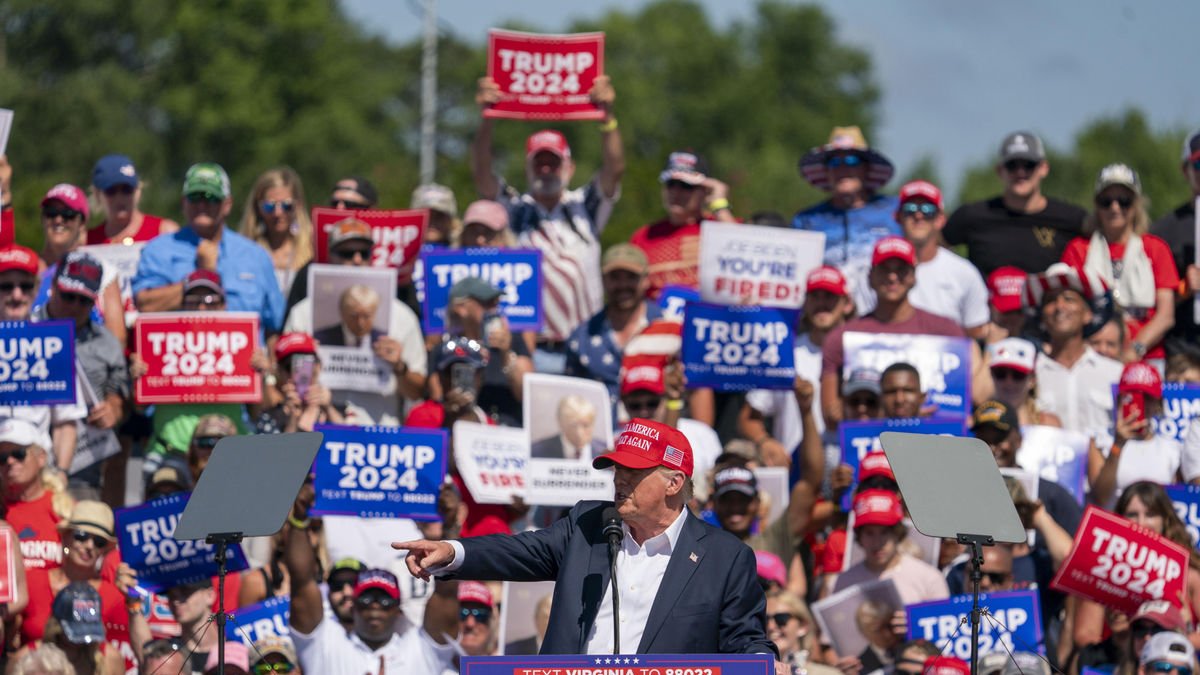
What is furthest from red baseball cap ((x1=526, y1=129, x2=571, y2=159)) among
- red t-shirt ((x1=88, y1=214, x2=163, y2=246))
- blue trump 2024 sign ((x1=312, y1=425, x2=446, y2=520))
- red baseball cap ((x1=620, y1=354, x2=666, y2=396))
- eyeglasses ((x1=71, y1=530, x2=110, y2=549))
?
eyeglasses ((x1=71, y1=530, x2=110, y2=549))

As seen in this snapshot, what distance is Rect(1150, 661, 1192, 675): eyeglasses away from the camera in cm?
1227

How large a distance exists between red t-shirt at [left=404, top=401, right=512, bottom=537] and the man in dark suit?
171 inches

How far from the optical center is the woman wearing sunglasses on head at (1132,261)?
16125mm

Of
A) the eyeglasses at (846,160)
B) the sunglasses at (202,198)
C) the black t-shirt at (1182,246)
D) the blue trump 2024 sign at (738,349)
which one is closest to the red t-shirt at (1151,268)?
the black t-shirt at (1182,246)

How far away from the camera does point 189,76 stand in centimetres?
5669

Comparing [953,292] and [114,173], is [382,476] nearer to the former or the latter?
[114,173]

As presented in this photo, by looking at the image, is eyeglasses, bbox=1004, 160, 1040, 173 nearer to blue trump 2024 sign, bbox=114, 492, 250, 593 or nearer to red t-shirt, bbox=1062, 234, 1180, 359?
red t-shirt, bbox=1062, 234, 1180, 359

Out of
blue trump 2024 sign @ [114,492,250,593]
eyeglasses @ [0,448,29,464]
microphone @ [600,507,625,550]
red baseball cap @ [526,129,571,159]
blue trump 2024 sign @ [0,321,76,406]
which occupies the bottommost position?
blue trump 2024 sign @ [114,492,250,593]

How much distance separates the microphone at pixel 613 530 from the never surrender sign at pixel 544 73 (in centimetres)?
727

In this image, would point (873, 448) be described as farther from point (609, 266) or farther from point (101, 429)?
point (101, 429)

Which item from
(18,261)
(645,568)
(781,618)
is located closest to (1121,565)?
(781,618)

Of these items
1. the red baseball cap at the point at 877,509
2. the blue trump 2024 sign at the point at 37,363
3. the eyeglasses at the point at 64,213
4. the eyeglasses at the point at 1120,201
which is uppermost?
the eyeglasses at the point at 1120,201

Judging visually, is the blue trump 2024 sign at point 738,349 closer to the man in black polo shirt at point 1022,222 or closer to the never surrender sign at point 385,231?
the never surrender sign at point 385,231

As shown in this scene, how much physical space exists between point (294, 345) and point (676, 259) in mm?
3459
